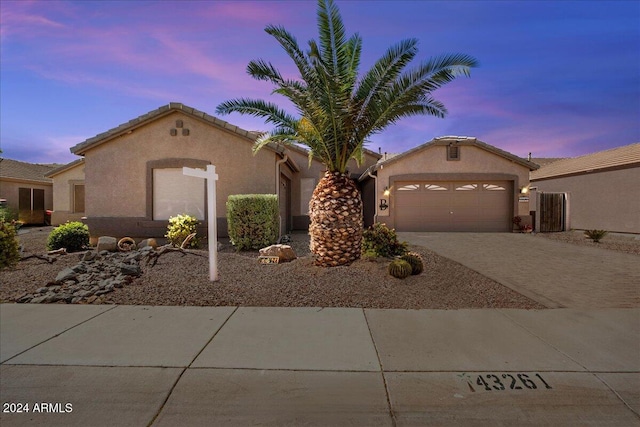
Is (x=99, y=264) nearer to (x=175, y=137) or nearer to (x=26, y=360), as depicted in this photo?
(x=26, y=360)

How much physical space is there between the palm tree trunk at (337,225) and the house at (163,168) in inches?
186

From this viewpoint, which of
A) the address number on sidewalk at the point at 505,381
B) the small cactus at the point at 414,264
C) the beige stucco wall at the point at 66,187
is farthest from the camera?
the beige stucco wall at the point at 66,187

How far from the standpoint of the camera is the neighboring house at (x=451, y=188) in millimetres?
17516

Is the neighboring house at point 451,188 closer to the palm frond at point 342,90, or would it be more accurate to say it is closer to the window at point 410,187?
the window at point 410,187

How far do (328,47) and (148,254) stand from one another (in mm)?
6771

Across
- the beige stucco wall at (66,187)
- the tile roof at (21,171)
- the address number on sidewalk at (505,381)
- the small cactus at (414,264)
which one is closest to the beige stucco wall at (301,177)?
the small cactus at (414,264)

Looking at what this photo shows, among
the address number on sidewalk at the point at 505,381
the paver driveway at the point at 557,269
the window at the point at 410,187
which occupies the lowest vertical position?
the address number on sidewalk at the point at 505,381

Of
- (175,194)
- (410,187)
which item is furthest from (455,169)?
(175,194)

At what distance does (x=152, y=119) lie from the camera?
12.1 metres

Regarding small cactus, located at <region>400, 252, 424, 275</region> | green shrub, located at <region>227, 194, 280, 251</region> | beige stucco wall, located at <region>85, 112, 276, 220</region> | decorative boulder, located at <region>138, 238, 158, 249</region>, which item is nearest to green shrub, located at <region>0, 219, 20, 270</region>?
decorative boulder, located at <region>138, 238, 158, 249</region>

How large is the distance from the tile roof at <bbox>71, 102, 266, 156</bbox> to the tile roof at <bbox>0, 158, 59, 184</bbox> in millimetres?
14640

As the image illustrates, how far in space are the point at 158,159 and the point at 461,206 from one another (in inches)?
580

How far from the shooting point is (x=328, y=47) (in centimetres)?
719

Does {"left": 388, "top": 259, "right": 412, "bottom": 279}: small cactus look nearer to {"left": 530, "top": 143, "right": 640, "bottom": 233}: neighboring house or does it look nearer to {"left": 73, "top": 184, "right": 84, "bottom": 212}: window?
{"left": 530, "top": 143, "right": 640, "bottom": 233}: neighboring house
